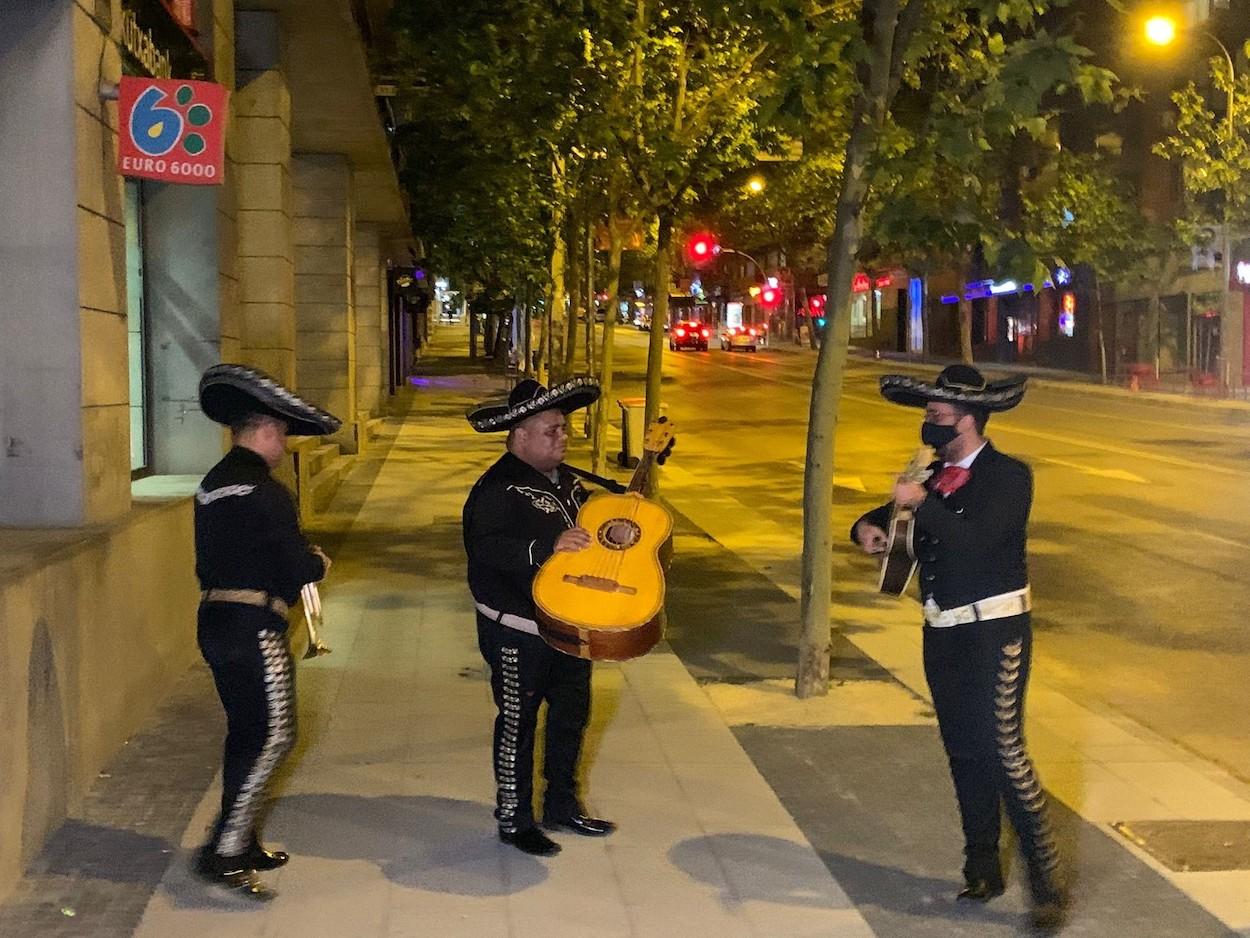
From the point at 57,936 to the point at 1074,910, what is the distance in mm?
3422

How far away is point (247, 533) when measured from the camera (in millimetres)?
4859

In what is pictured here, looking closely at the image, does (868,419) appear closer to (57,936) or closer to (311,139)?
(311,139)

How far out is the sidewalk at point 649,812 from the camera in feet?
16.2

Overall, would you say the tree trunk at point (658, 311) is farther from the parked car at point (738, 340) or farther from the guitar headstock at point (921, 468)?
the parked car at point (738, 340)

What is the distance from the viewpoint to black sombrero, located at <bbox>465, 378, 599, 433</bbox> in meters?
5.29

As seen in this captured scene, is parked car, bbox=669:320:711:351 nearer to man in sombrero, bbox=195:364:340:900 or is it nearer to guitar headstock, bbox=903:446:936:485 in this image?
guitar headstock, bbox=903:446:936:485

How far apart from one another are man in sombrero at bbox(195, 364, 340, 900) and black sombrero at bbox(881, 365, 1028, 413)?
2075 millimetres

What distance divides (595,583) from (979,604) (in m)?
1.35

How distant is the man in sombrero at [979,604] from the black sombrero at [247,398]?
2026 millimetres

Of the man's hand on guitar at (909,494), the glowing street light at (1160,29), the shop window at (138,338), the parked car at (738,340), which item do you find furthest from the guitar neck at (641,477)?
the parked car at (738,340)

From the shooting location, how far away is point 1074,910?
16.6ft

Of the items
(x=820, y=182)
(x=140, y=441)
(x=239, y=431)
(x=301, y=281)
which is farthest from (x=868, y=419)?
(x=239, y=431)

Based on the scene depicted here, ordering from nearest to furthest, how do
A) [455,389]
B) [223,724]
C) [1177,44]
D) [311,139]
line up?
[223,724]
[311,139]
[455,389]
[1177,44]

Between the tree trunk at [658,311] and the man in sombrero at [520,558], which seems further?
the tree trunk at [658,311]
